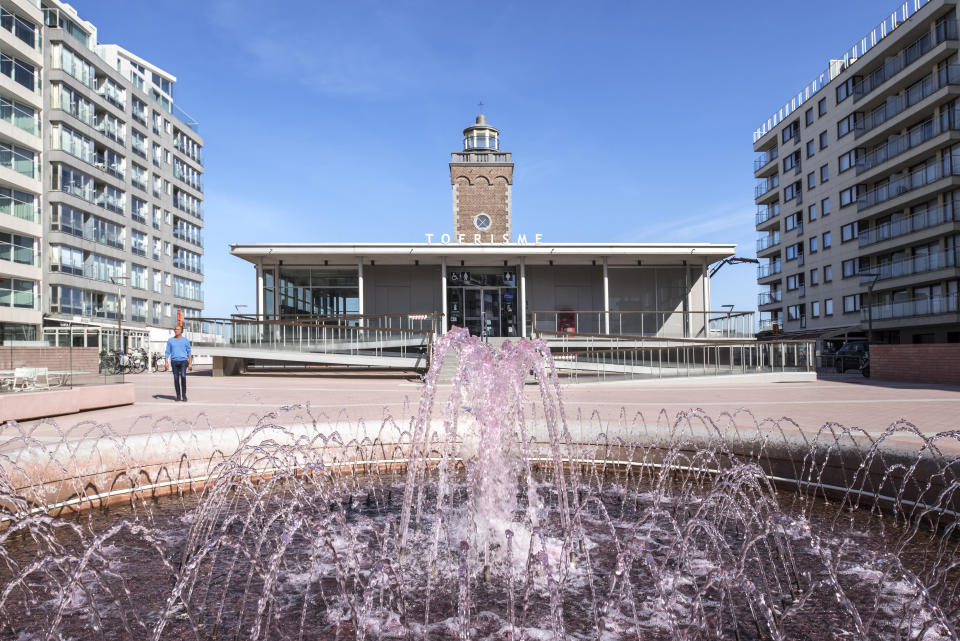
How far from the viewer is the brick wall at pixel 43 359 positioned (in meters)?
13.0

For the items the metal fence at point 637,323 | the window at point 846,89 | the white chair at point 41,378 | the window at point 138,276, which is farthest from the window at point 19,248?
the window at point 846,89

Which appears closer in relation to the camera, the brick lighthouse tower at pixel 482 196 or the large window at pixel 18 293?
the large window at pixel 18 293

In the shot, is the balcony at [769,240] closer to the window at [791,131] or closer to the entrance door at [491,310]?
the window at [791,131]

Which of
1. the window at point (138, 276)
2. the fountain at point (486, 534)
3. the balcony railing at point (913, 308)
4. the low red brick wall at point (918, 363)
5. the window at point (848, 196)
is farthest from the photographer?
the window at point (138, 276)

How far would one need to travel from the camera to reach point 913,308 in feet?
118

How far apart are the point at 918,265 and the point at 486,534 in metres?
42.3

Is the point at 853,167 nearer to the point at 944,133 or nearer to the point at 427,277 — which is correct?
the point at 944,133

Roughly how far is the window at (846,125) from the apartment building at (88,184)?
52.1 metres

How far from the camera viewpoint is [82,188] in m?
42.6

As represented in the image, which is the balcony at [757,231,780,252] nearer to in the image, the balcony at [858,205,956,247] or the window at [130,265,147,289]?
the balcony at [858,205,956,247]

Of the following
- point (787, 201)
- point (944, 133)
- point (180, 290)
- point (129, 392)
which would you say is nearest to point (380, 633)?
point (129, 392)

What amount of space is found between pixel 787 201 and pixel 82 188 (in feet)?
194

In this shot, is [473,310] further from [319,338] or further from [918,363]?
[918,363]

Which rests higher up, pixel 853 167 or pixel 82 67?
pixel 82 67
